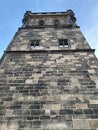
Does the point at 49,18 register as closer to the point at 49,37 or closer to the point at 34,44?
the point at 49,37

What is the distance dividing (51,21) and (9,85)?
30.2 ft

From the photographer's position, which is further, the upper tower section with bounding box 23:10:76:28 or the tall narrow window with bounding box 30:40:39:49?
the upper tower section with bounding box 23:10:76:28

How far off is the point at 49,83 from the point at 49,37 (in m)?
4.93

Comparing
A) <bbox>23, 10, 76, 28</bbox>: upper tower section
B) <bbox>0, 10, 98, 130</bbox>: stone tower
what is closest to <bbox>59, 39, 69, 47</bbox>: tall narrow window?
<bbox>0, 10, 98, 130</bbox>: stone tower

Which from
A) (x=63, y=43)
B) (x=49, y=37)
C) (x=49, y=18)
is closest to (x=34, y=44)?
(x=49, y=37)

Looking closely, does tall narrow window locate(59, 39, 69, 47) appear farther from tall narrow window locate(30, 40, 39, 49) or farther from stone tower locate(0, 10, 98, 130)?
tall narrow window locate(30, 40, 39, 49)

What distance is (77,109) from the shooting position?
6.52 meters

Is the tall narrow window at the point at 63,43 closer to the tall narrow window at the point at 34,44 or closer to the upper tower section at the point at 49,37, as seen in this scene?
the upper tower section at the point at 49,37

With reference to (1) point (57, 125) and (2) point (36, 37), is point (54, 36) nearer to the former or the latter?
(2) point (36, 37)

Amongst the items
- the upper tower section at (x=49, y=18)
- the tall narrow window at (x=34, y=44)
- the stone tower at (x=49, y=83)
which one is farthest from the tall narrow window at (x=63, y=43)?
the upper tower section at (x=49, y=18)

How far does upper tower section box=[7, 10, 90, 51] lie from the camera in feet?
35.9

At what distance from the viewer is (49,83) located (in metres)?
7.87

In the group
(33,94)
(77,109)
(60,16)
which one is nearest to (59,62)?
(33,94)

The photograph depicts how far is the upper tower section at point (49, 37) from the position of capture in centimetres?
1093
